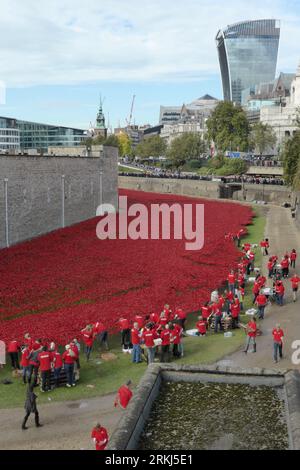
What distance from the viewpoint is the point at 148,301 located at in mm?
24484

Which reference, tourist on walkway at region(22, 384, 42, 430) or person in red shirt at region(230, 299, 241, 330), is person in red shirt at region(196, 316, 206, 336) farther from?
tourist on walkway at region(22, 384, 42, 430)

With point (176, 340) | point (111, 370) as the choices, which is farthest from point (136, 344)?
point (176, 340)

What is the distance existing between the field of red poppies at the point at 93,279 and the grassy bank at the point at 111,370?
1759 millimetres

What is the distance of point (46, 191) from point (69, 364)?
2573 cm

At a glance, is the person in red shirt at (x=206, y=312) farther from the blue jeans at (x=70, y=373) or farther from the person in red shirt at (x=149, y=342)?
the blue jeans at (x=70, y=373)

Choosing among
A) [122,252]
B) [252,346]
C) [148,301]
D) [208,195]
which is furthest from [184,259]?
[208,195]

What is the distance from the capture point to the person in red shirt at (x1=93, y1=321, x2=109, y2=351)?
19703mm

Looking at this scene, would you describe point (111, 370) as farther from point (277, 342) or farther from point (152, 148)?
point (152, 148)

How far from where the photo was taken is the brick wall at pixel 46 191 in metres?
35.3

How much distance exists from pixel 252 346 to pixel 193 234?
84.4ft

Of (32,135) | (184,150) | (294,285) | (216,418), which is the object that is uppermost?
(32,135)

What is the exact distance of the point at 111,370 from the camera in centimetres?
1805

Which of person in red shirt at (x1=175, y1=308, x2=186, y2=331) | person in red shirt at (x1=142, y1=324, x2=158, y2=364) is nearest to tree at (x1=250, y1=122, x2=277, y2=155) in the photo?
person in red shirt at (x1=175, y1=308, x2=186, y2=331)

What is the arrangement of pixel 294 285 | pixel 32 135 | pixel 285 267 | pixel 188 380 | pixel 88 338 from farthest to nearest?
1. pixel 32 135
2. pixel 285 267
3. pixel 294 285
4. pixel 88 338
5. pixel 188 380
